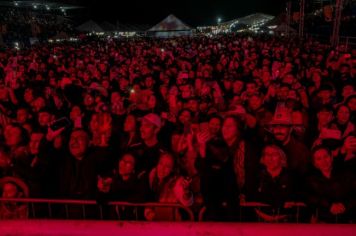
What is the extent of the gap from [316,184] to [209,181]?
1023 mm

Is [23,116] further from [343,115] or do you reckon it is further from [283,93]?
[343,115]

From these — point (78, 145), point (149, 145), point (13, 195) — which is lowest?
point (13, 195)

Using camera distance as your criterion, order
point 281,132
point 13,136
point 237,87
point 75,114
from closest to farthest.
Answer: point 281,132 < point 13,136 < point 75,114 < point 237,87

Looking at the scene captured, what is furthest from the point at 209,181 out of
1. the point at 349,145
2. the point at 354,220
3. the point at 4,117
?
the point at 4,117

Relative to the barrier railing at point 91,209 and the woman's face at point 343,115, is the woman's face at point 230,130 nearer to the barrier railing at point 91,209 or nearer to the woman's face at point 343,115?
the barrier railing at point 91,209

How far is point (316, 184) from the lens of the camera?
3840 millimetres

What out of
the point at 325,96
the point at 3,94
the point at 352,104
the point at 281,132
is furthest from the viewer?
the point at 3,94

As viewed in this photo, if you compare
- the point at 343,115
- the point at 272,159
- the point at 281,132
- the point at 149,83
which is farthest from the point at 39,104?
the point at 343,115

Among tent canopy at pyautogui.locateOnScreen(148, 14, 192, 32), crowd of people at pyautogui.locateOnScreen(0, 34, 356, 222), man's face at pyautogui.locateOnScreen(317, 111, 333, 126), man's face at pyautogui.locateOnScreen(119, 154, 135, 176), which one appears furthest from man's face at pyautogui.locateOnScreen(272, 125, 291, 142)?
tent canopy at pyautogui.locateOnScreen(148, 14, 192, 32)

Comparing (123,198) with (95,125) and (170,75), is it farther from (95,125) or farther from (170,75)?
(170,75)

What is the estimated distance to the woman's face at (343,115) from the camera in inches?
227

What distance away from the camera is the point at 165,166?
4.21m

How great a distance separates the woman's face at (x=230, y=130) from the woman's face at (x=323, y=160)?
1149mm

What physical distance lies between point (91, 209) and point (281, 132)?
2.49 metres
